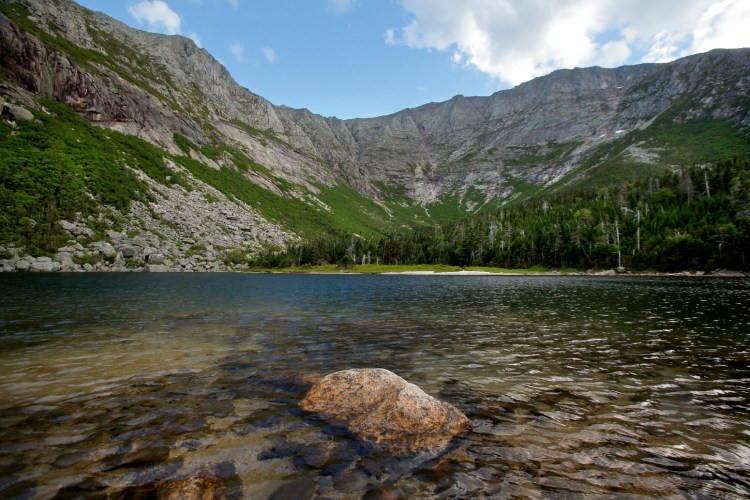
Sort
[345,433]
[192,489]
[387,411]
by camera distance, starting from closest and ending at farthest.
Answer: [192,489] < [345,433] < [387,411]

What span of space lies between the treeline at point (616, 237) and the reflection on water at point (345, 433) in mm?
119257

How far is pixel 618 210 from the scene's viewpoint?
161 metres

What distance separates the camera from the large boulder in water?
891 cm

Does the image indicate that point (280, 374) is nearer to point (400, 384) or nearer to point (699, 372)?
point (400, 384)

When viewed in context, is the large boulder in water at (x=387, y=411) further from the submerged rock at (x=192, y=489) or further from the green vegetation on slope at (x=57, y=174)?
the green vegetation on slope at (x=57, y=174)

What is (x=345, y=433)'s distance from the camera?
30.5 feet

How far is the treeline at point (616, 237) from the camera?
114 m

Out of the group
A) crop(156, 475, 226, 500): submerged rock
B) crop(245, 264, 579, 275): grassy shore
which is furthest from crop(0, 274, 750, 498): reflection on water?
crop(245, 264, 579, 275): grassy shore

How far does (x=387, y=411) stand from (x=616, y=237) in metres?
160

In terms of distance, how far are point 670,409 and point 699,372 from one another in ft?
20.2

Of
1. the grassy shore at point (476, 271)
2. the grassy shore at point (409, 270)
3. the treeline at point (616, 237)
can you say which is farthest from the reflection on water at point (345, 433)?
the grassy shore at point (409, 270)

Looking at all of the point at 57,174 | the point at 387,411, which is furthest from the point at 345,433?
the point at 57,174

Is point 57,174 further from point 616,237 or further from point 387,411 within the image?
point 616,237

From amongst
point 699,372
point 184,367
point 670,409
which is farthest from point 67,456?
point 699,372
